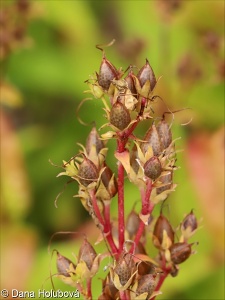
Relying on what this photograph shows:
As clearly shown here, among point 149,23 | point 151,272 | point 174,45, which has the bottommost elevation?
point 151,272

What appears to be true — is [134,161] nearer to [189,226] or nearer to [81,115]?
[189,226]

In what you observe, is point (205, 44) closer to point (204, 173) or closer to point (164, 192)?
point (204, 173)

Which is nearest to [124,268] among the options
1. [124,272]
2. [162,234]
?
[124,272]

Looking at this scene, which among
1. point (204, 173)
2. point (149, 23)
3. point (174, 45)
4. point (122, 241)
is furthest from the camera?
point (149, 23)

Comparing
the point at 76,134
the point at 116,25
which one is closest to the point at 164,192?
the point at 76,134

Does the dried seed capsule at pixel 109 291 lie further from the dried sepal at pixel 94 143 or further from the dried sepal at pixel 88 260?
the dried sepal at pixel 94 143

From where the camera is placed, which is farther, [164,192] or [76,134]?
[76,134]
